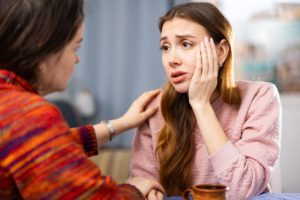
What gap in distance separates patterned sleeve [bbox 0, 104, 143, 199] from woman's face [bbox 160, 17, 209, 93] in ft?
2.47

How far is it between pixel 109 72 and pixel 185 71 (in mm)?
1924

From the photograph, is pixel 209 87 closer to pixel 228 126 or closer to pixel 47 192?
pixel 228 126

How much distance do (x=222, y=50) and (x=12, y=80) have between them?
89 centimetres

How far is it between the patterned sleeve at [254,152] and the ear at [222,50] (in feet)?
0.59

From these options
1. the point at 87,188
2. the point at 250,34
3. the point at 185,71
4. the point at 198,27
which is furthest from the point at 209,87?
the point at 250,34

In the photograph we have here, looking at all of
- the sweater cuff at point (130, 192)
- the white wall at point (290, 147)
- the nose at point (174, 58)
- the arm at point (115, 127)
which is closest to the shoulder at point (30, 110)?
the sweater cuff at point (130, 192)

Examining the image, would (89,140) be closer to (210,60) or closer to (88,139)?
(88,139)

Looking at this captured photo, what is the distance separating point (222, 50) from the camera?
1.52 m

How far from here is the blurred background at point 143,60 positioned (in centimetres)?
308

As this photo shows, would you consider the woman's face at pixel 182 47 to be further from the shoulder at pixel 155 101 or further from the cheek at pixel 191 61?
the shoulder at pixel 155 101

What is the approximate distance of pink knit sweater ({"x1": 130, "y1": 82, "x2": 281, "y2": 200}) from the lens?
1266mm

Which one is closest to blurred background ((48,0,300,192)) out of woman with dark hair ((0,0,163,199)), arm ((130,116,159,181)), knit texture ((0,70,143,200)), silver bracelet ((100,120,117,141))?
arm ((130,116,159,181))

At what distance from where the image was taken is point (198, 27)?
1.45 m

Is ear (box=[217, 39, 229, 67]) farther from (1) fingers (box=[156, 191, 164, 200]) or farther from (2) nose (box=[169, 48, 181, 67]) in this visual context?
(1) fingers (box=[156, 191, 164, 200])
